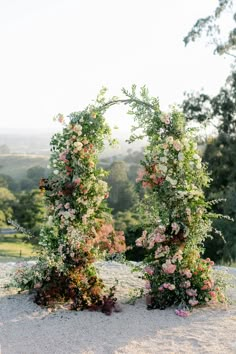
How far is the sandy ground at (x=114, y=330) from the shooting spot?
5.90m

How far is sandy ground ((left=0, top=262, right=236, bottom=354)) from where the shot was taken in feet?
19.4

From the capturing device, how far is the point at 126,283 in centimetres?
923

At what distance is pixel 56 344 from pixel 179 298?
87.9 inches

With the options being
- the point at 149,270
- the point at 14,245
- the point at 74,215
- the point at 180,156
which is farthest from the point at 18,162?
the point at 180,156

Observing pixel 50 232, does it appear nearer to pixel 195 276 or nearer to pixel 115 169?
pixel 195 276

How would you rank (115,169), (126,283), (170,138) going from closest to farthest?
(170,138) → (126,283) → (115,169)

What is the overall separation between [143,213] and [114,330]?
187 cm

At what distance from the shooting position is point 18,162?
8950 cm

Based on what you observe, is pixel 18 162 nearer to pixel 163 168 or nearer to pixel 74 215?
pixel 74 215

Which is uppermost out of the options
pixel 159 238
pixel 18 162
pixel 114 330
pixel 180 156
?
pixel 18 162

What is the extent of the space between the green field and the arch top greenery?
230 ft

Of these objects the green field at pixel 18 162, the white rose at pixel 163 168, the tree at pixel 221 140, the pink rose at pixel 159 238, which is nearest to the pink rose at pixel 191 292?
the pink rose at pixel 159 238

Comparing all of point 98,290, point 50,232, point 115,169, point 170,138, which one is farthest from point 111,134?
point 115,169

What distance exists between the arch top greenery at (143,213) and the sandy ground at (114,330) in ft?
0.98
